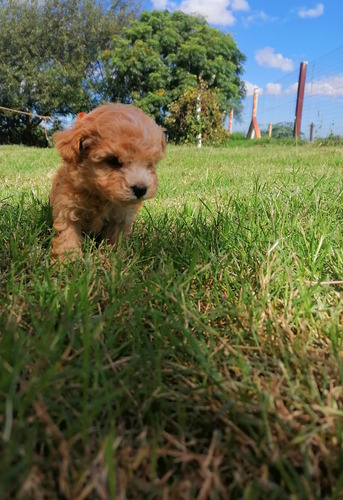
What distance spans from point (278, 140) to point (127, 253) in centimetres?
1487

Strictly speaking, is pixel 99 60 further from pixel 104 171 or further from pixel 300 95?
pixel 104 171

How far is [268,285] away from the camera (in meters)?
1.51

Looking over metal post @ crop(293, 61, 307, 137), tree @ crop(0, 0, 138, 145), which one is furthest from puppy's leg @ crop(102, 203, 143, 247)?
tree @ crop(0, 0, 138, 145)

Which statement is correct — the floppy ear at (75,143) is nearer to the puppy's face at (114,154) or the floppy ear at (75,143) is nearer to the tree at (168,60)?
the puppy's face at (114,154)

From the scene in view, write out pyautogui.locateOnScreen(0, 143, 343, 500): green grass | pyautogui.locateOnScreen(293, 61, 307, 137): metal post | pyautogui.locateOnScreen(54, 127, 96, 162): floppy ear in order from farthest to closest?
1. pyautogui.locateOnScreen(293, 61, 307, 137): metal post
2. pyautogui.locateOnScreen(54, 127, 96, 162): floppy ear
3. pyautogui.locateOnScreen(0, 143, 343, 500): green grass

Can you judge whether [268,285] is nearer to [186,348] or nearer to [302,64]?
[186,348]

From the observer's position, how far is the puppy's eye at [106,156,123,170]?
230 centimetres

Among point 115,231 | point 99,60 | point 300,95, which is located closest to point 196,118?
point 300,95

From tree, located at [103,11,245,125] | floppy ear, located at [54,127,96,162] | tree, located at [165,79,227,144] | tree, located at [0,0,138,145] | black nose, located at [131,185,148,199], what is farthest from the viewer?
tree, located at [0,0,138,145]

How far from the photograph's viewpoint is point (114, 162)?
2.32 metres

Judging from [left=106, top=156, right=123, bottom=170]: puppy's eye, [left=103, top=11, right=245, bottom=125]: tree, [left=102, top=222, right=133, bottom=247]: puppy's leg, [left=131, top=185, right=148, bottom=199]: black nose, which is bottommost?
[left=102, top=222, right=133, bottom=247]: puppy's leg

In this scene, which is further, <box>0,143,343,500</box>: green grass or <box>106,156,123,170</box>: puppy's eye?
<box>106,156,123,170</box>: puppy's eye

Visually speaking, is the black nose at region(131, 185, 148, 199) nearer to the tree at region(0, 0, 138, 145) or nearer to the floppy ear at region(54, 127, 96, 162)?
the floppy ear at region(54, 127, 96, 162)

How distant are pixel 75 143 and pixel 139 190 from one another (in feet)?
1.60
